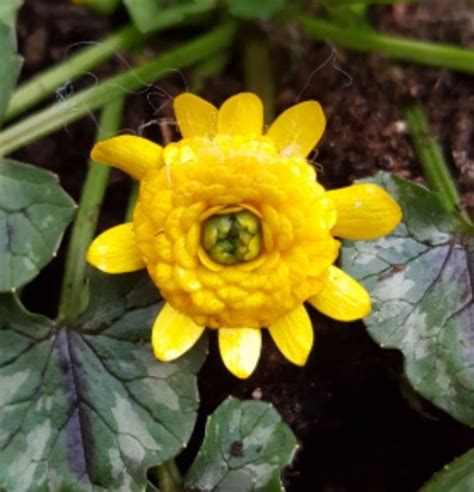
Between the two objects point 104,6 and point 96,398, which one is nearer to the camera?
point 96,398

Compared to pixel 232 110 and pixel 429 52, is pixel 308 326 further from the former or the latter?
pixel 429 52

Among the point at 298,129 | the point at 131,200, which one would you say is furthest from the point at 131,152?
the point at 131,200

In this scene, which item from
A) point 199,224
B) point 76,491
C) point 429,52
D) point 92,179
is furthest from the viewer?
point 429,52

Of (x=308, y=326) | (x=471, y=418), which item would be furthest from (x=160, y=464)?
(x=471, y=418)

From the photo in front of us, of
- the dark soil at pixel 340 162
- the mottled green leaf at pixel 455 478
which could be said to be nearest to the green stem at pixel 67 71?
the dark soil at pixel 340 162

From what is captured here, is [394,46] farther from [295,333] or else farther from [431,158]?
[295,333]

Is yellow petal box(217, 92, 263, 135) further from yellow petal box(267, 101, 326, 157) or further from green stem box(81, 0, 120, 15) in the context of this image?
green stem box(81, 0, 120, 15)

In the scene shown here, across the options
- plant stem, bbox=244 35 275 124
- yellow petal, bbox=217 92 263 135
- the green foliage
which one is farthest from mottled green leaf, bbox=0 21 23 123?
plant stem, bbox=244 35 275 124
